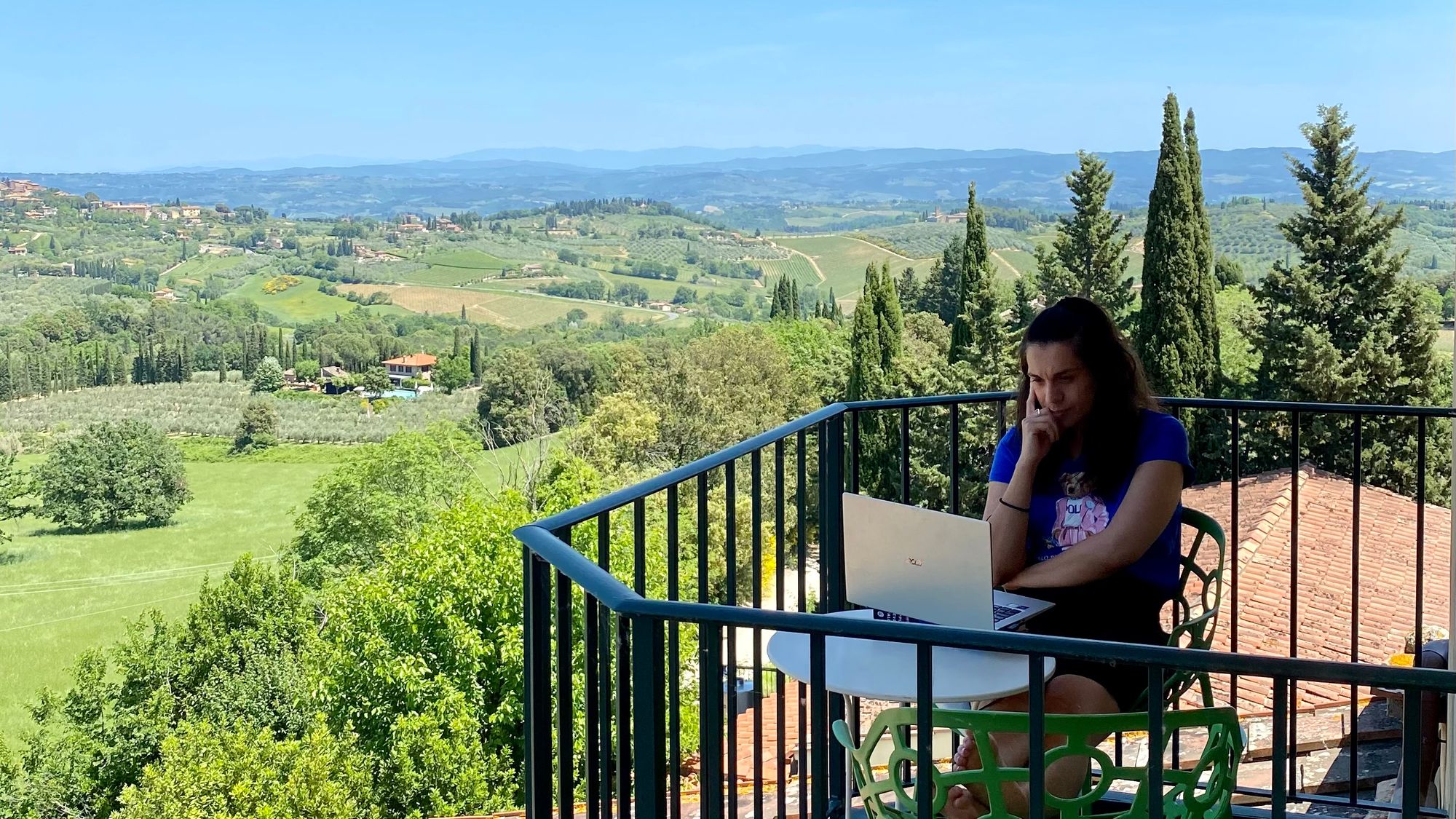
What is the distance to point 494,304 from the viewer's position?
69.6m

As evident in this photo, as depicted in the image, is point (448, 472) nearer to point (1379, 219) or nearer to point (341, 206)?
point (1379, 219)

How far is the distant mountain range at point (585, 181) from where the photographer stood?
75.1 meters

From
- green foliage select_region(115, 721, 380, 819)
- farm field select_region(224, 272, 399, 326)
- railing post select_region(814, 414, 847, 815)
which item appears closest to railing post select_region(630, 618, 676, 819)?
railing post select_region(814, 414, 847, 815)

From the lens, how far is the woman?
90.2 inches

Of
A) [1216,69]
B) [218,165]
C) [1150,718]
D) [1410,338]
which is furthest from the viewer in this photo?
[218,165]

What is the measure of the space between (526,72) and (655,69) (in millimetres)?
9980

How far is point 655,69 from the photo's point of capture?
92.8 m

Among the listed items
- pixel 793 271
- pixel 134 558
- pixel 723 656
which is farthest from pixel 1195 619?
pixel 793 271

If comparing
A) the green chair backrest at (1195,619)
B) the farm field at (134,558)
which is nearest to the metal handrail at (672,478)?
the green chair backrest at (1195,619)

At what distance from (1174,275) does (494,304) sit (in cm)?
5246

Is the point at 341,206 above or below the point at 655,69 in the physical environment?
below

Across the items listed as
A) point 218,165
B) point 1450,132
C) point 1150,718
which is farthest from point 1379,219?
point 218,165

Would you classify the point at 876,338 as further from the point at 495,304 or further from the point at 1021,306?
the point at 495,304

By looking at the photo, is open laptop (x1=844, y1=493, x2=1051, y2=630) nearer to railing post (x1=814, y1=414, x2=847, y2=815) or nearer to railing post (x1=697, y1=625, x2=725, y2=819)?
railing post (x1=697, y1=625, x2=725, y2=819)
